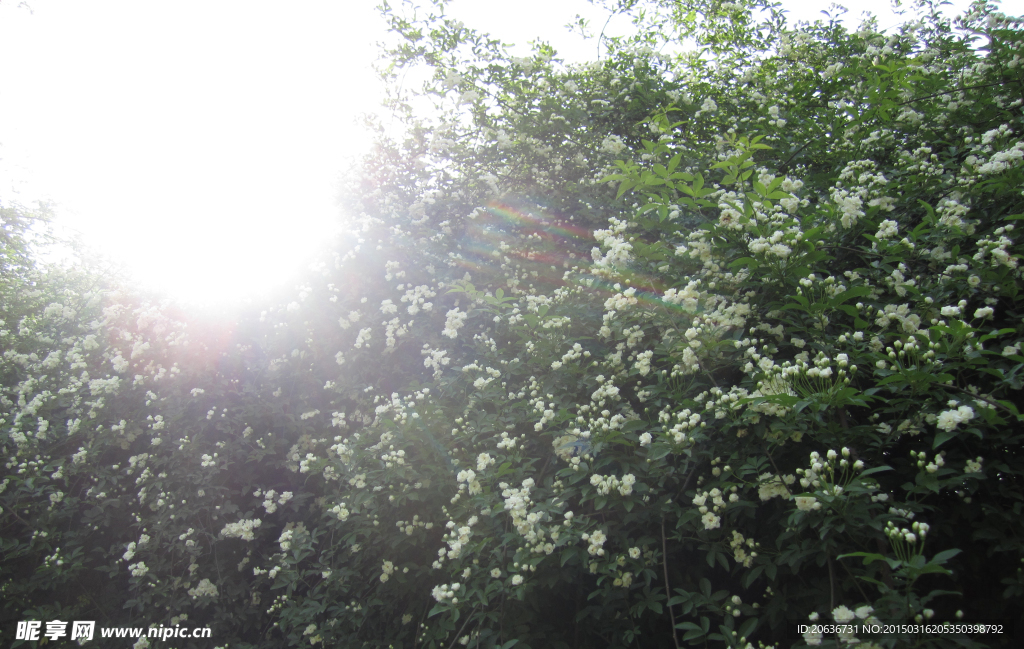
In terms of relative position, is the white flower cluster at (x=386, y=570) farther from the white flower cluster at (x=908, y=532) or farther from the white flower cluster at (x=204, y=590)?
the white flower cluster at (x=908, y=532)

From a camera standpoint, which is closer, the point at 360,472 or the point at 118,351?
the point at 360,472

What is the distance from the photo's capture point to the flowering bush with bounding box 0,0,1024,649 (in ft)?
5.93

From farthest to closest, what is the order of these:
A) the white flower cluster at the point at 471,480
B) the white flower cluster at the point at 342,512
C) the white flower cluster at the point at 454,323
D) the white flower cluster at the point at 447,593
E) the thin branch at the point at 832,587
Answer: the white flower cluster at the point at 454,323
the white flower cluster at the point at 342,512
the white flower cluster at the point at 471,480
the white flower cluster at the point at 447,593
the thin branch at the point at 832,587

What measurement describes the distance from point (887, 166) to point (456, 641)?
3104 mm

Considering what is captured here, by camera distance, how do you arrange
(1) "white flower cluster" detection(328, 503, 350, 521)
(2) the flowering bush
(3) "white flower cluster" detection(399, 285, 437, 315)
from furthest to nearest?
(3) "white flower cluster" detection(399, 285, 437, 315)
(1) "white flower cluster" detection(328, 503, 350, 521)
(2) the flowering bush

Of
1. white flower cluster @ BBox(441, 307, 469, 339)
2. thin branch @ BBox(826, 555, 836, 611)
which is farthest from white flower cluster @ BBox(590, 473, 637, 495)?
white flower cluster @ BBox(441, 307, 469, 339)

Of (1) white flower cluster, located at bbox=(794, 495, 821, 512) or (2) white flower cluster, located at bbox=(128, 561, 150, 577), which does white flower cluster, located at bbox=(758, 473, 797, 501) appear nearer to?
(1) white flower cluster, located at bbox=(794, 495, 821, 512)

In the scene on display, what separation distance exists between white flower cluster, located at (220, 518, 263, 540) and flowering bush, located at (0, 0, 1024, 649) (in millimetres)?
153

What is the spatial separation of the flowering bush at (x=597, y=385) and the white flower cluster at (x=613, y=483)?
0.02 metres

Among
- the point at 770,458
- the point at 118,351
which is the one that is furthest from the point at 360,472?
the point at 118,351

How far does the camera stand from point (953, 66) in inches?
121

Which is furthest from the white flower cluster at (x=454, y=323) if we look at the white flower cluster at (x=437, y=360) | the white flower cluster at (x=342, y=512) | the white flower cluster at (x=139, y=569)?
the white flower cluster at (x=139, y=569)

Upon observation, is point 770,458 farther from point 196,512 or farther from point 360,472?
point 196,512

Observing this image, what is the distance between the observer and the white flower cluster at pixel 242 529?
335 centimetres
